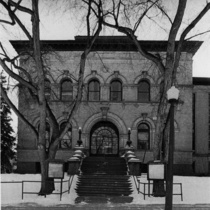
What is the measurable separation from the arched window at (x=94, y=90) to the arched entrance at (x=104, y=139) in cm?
202

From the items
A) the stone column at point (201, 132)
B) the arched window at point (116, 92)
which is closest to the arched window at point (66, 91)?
the arched window at point (116, 92)

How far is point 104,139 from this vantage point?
97.6 ft

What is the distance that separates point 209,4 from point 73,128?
50.6ft

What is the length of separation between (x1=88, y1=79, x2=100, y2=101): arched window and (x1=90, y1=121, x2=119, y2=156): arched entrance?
202 centimetres

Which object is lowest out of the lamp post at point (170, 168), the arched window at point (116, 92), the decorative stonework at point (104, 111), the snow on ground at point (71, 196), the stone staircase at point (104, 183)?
the snow on ground at point (71, 196)

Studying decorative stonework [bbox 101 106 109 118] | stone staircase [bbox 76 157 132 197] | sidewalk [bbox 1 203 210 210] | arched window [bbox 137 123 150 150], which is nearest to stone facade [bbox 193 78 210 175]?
arched window [bbox 137 123 150 150]

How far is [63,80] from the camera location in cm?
2961

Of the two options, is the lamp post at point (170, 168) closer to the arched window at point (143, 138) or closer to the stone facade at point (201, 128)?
the arched window at point (143, 138)

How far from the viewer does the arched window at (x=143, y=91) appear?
29.6 meters

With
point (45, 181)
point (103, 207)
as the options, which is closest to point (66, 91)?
point (45, 181)

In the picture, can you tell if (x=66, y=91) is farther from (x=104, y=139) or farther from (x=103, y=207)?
(x=103, y=207)

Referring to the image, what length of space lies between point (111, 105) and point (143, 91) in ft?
9.13

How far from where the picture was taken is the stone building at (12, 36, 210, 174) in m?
28.8

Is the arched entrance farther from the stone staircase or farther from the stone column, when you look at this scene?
the stone column
